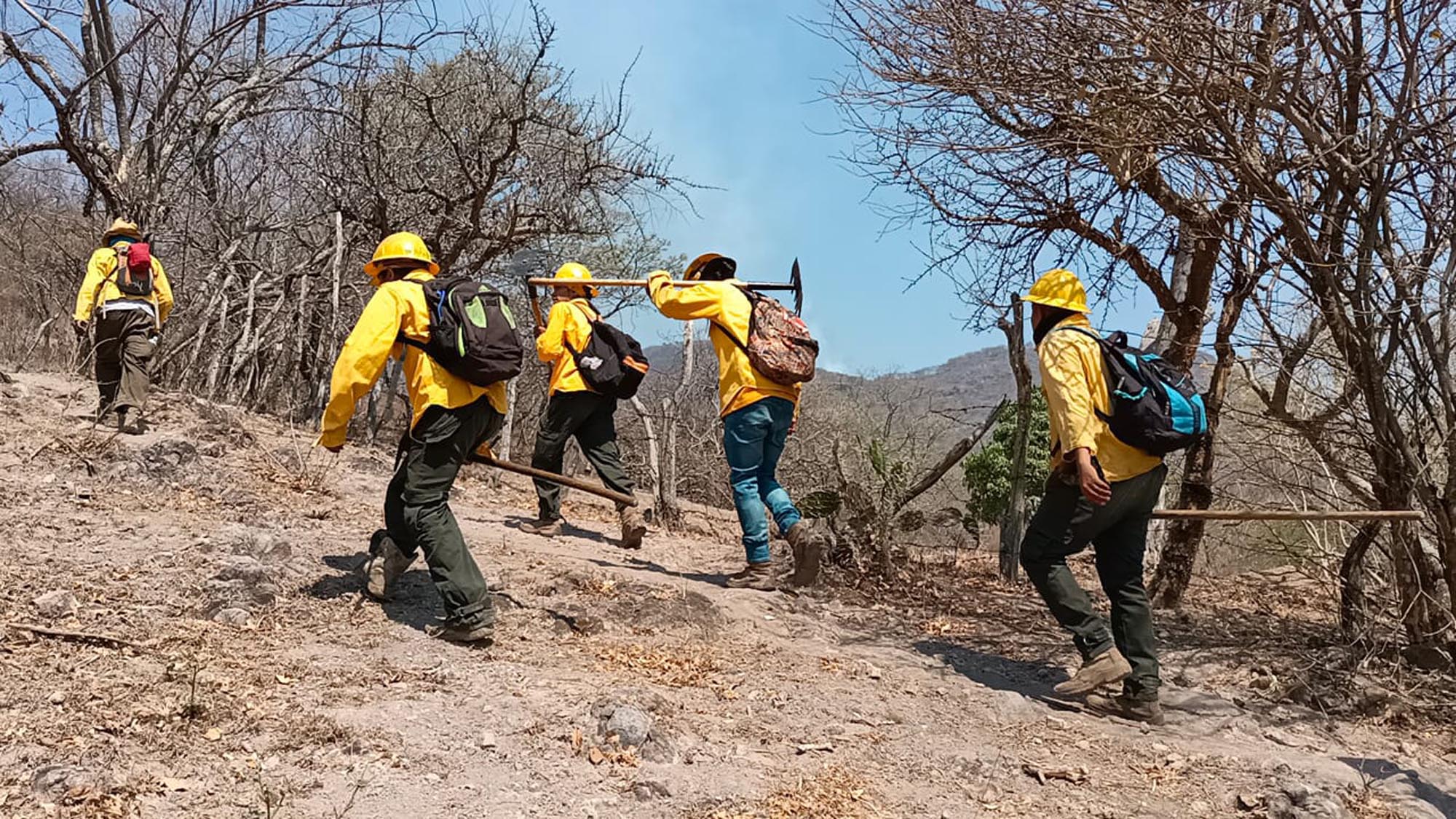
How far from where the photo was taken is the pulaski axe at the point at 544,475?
16.0ft

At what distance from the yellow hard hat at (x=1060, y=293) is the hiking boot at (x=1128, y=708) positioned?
61.9 inches

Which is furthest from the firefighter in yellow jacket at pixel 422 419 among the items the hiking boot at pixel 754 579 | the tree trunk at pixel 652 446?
the tree trunk at pixel 652 446

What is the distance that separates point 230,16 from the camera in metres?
8.21

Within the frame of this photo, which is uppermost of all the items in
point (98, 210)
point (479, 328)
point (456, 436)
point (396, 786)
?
point (98, 210)

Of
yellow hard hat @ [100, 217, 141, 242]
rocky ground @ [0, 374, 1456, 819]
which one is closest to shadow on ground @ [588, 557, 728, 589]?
rocky ground @ [0, 374, 1456, 819]

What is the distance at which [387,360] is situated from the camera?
13.6ft

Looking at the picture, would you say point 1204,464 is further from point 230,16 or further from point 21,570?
point 230,16

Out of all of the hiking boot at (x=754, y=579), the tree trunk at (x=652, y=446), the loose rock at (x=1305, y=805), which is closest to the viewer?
the loose rock at (x=1305, y=805)

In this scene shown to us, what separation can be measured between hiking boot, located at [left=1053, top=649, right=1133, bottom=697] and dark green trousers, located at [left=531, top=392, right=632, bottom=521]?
3163mm

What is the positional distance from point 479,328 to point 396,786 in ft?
6.18

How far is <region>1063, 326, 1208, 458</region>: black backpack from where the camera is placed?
3850 mm

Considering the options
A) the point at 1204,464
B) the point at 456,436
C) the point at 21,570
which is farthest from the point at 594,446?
the point at 1204,464

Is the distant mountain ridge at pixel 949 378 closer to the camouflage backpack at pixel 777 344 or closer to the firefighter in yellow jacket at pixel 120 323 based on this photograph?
the camouflage backpack at pixel 777 344

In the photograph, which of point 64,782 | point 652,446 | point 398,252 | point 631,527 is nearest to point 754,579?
point 631,527
